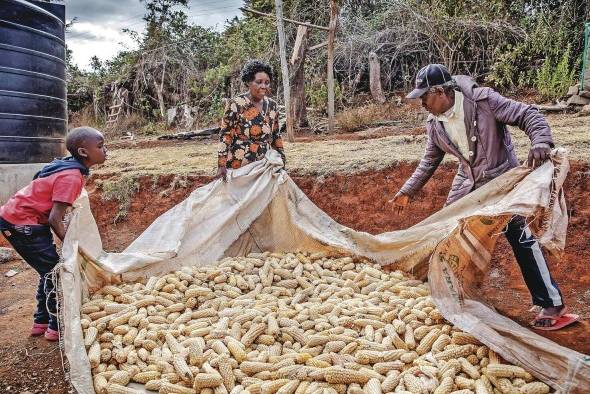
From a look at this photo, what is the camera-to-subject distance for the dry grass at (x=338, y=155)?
18.0 ft

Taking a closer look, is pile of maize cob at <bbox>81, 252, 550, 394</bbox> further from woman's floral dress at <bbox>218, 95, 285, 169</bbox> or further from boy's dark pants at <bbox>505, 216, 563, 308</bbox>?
woman's floral dress at <bbox>218, 95, 285, 169</bbox>

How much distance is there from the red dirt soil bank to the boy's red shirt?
869 millimetres

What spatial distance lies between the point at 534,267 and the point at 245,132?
2583 mm

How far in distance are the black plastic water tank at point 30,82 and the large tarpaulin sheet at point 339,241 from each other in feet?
11.4

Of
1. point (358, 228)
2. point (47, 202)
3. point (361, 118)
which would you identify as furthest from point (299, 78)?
point (47, 202)

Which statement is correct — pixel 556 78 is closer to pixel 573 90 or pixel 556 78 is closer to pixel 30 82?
pixel 573 90

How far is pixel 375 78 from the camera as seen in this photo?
11.8m

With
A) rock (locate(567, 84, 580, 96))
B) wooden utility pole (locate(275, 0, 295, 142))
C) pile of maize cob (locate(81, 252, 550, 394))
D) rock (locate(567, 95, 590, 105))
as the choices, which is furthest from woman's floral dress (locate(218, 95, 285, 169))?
rock (locate(567, 84, 580, 96))

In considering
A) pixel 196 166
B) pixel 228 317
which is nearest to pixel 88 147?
pixel 228 317

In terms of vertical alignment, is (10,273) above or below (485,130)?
below

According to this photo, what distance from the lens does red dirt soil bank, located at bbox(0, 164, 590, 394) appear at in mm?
2968

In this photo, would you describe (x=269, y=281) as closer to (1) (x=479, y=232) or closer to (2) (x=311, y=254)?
(2) (x=311, y=254)

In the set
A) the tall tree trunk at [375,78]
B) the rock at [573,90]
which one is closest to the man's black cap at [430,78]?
the rock at [573,90]

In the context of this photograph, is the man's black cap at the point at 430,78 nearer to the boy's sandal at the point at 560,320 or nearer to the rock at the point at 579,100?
the boy's sandal at the point at 560,320
